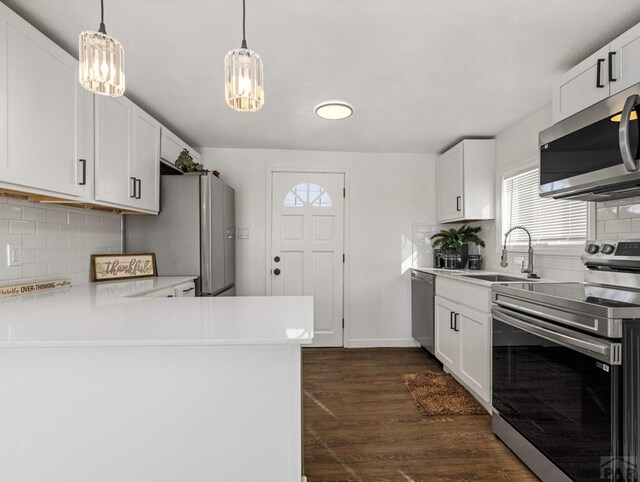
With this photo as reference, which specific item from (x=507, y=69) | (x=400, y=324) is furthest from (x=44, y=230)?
(x=400, y=324)

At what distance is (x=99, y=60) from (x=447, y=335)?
9.53ft

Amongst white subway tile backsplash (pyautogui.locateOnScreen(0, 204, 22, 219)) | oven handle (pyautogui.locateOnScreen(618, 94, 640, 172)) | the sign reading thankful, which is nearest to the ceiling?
oven handle (pyautogui.locateOnScreen(618, 94, 640, 172))

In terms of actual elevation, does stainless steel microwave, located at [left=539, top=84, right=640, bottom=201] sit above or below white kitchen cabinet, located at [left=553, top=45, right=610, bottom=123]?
below

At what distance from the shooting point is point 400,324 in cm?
390

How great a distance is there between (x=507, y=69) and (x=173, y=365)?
233cm

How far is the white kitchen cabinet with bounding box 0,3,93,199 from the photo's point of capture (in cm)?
140

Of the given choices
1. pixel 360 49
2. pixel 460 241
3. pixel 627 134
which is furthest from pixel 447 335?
pixel 360 49

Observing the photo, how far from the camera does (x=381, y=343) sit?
3873 mm

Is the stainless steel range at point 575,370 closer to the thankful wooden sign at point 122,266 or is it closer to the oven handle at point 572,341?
the oven handle at point 572,341

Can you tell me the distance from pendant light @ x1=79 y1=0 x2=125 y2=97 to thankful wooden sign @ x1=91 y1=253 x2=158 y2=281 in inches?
69.3

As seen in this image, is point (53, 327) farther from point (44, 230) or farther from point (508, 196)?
point (508, 196)

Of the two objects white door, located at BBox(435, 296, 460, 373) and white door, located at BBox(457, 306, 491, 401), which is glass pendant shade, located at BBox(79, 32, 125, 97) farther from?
→ white door, located at BBox(435, 296, 460, 373)

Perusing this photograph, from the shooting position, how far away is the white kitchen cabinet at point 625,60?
1.52 meters

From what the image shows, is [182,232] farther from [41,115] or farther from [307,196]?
[307,196]
